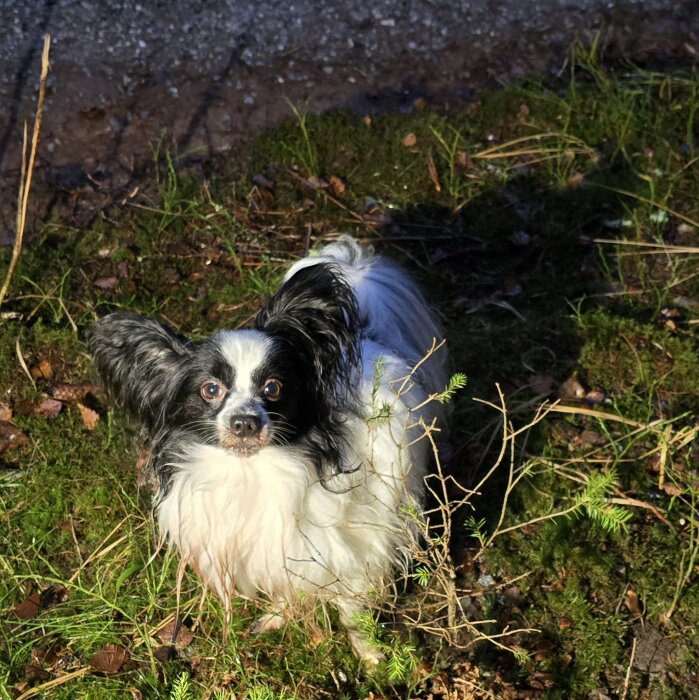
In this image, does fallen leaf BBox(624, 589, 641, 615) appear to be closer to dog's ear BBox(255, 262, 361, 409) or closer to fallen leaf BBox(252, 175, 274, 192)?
dog's ear BBox(255, 262, 361, 409)

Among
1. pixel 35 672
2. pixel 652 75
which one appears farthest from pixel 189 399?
pixel 652 75

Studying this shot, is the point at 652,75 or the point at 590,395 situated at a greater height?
the point at 652,75

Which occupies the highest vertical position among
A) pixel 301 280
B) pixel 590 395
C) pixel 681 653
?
pixel 301 280

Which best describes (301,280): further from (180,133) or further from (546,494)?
(180,133)

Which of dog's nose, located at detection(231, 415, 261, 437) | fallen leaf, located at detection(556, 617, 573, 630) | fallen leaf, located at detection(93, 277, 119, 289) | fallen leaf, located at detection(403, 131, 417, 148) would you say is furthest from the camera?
fallen leaf, located at detection(403, 131, 417, 148)

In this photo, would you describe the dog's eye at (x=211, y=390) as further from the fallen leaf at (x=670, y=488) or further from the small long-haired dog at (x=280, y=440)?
the fallen leaf at (x=670, y=488)

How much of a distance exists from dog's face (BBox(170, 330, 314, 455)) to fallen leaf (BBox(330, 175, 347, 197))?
241cm

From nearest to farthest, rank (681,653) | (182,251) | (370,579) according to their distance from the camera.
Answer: (370,579) → (681,653) → (182,251)

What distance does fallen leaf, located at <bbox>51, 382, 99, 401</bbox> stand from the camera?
4070 mm

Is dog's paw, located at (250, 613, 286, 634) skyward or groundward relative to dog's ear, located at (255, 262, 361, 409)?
groundward

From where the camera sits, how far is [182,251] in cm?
473

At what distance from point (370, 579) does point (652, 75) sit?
12.6ft

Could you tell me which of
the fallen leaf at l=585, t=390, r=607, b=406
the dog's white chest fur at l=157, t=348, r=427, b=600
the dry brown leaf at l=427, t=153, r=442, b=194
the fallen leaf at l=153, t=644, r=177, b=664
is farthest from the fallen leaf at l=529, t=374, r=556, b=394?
the fallen leaf at l=153, t=644, r=177, b=664

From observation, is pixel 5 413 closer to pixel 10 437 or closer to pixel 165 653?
pixel 10 437
